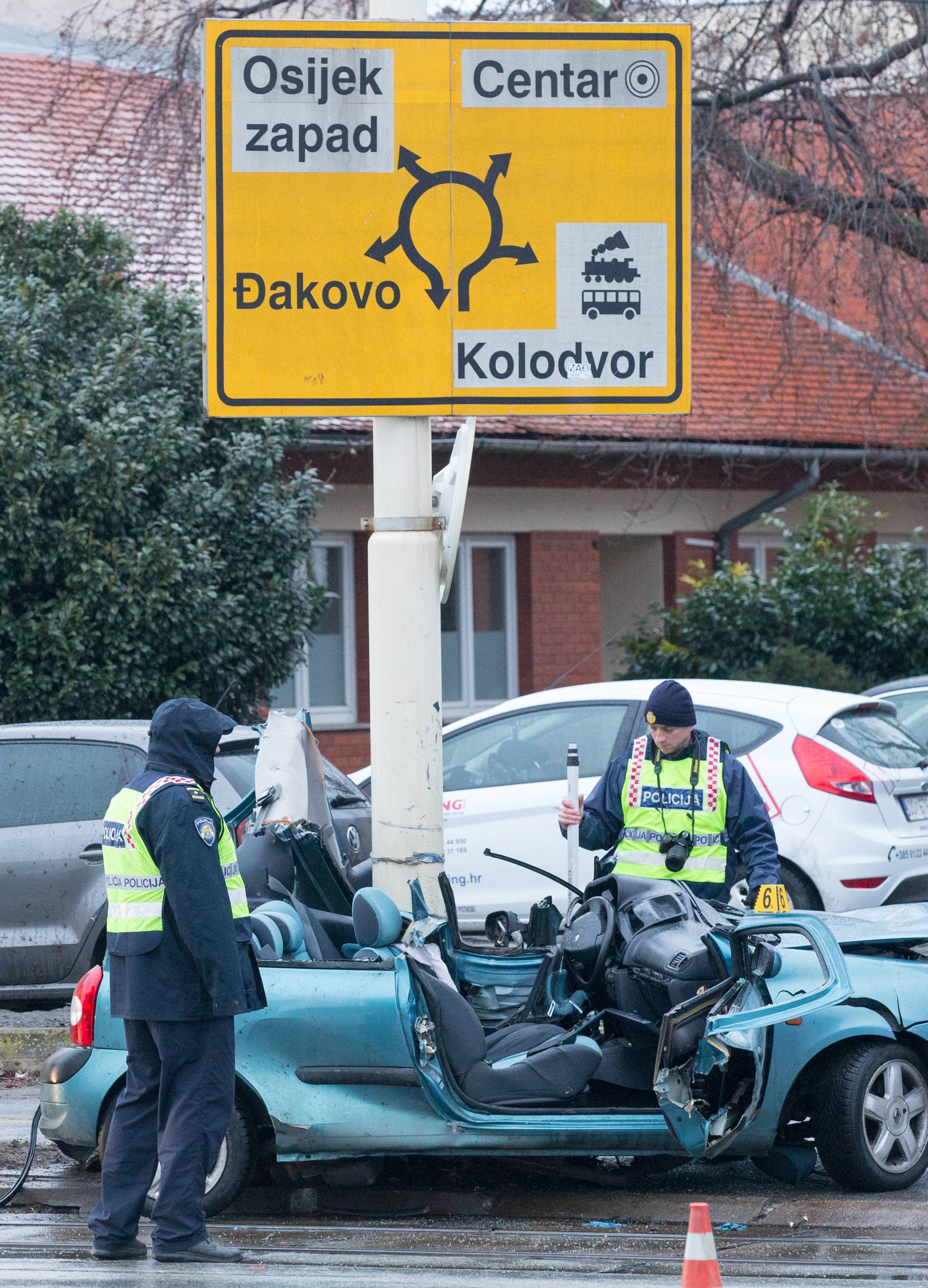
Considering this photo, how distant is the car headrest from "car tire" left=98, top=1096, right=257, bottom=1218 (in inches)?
27.9

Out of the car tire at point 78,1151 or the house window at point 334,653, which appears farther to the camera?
the house window at point 334,653

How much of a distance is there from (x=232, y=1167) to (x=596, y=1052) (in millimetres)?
1277

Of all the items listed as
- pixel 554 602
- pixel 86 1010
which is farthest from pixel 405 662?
pixel 554 602

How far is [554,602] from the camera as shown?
1694cm

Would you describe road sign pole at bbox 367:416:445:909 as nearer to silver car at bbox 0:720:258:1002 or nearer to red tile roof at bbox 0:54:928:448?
silver car at bbox 0:720:258:1002

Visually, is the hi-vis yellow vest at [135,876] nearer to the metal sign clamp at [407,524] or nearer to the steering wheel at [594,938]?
the steering wheel at [594,938]

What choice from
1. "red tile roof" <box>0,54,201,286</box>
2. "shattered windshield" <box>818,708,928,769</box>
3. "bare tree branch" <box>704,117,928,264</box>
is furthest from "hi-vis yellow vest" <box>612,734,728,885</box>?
"red tile roof" <box>0,54,201,286</box>

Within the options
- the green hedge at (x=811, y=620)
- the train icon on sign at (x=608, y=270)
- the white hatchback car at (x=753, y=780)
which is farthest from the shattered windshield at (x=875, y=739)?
the green hedge at (x=811, y=620)

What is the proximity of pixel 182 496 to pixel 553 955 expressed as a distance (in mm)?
5947

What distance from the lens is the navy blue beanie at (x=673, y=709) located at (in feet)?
20.9

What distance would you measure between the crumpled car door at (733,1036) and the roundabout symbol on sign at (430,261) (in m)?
2.88

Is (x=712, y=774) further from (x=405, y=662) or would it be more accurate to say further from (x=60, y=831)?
(x=60, y=831)

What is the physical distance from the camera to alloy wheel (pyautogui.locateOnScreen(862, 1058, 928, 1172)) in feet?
18.8

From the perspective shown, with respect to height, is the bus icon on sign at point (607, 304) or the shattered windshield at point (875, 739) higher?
the bus icon on sign at point (607, 304)
